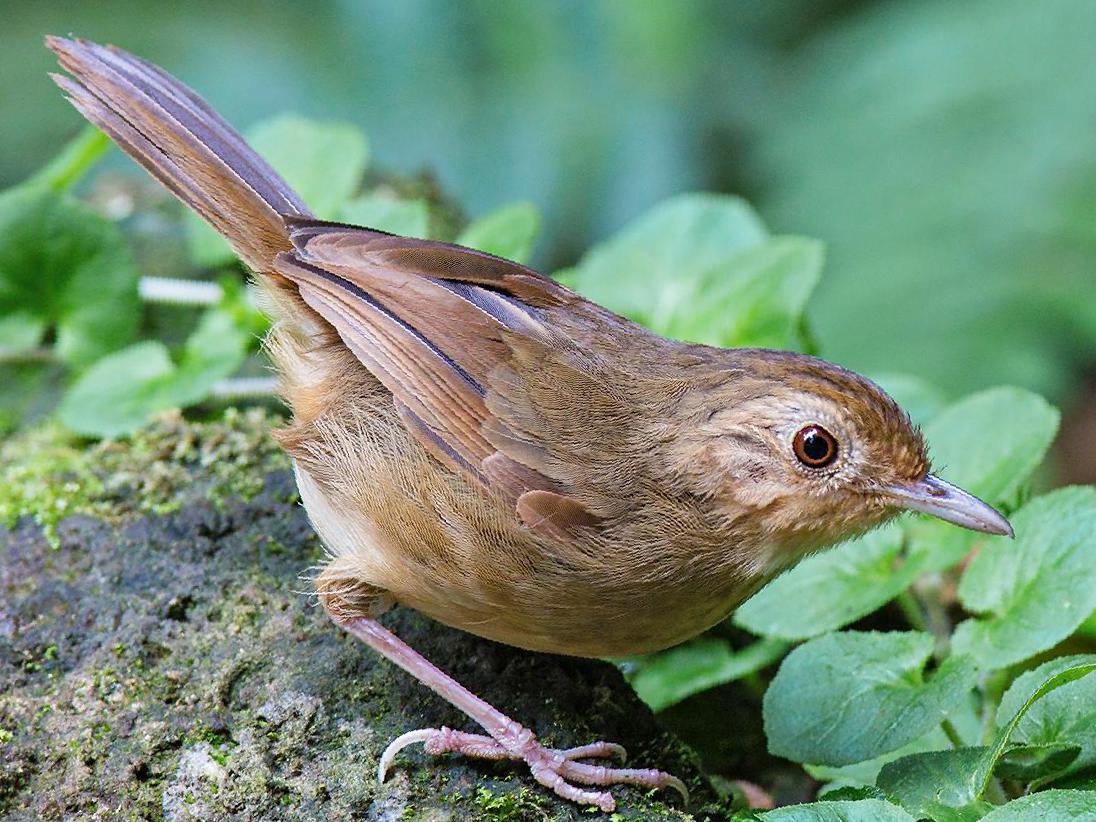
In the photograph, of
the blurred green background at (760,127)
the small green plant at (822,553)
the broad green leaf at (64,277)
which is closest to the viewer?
the small green plant at (822,553)

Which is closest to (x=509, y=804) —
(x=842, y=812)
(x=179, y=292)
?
(x=842, y=812)

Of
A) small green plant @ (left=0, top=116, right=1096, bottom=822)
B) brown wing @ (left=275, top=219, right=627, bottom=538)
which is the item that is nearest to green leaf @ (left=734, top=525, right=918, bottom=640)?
small green plant @ (left=0, top=116, right=1096, bottom=822)

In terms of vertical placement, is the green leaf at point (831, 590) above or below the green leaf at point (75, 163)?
below

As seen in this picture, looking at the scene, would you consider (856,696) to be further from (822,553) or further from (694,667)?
(694,667)

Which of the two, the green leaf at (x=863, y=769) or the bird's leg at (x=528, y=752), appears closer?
the bird's leg at (x=528, y=752)

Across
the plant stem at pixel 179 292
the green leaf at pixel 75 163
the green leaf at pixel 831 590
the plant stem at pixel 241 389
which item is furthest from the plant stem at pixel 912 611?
the green leaf at pixel 75 163

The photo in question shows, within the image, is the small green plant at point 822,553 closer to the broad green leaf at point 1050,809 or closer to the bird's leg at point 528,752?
the broad green leaf at point 1050,809

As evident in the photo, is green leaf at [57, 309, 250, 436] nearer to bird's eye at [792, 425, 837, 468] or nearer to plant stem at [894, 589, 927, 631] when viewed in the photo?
bird's eye at [792, 425, 837, 468]

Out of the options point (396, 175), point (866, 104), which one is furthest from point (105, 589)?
point (866, 104)
